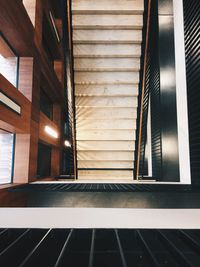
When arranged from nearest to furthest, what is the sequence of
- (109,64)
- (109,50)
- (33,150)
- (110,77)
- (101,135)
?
(33,150) → (109,50) → (109,64) → (110,77) → (101,135)

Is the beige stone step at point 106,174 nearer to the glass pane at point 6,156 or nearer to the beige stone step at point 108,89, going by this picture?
the beige stone step at point 108,89

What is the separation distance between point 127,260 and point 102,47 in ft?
15.3

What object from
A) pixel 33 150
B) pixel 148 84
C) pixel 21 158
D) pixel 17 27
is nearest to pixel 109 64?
pixel 148 84

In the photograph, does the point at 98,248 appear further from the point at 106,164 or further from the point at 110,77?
the point at 106,164

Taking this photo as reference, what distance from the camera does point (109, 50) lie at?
4.83 m

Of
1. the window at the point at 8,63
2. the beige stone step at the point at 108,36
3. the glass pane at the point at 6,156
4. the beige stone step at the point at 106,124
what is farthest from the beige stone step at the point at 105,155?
the beige stone step at the point at 108,36

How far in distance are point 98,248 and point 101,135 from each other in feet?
15.0

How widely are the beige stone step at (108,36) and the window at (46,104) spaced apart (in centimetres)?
174

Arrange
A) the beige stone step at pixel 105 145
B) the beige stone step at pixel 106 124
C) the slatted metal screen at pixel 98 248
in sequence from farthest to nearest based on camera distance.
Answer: the beige stone step at pixel 105 145
the beige stone step at pixel 106 124
the slatted metal screen at pixel 98 248

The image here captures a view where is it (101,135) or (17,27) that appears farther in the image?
(101,135)

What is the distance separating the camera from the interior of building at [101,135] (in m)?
1.14

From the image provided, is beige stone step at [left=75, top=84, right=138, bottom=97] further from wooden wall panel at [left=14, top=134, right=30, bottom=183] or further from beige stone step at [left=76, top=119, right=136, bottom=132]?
wooden wall panel at [left=14, top=134, right=30, bottom=183]

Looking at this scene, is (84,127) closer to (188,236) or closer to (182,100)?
(182,100)

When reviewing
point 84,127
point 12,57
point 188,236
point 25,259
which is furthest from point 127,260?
point 84,127
